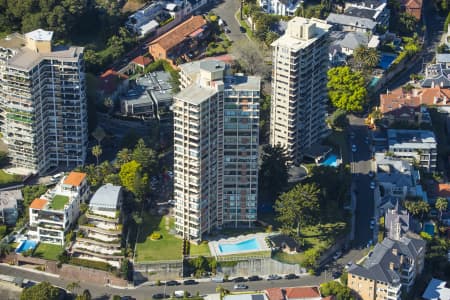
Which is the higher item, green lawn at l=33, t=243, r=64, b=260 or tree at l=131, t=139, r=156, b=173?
tree at l=131, t=139, r=156, b=173

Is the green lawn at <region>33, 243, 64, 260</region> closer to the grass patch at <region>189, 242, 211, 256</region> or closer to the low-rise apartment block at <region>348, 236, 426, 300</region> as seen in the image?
the grass patch at <region>189, 242, 211, 256</region>

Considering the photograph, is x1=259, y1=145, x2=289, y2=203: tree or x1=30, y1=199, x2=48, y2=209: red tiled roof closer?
x1=30, y1=199, x2=48, y2=209: red tiled roof

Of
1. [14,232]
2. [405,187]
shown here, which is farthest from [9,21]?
[405,187]

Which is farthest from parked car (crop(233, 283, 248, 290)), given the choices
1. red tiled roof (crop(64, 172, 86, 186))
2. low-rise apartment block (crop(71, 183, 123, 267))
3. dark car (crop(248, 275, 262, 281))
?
red tiled roof (crop(64, 172, 86, 186))

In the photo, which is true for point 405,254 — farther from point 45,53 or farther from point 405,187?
point 45,53

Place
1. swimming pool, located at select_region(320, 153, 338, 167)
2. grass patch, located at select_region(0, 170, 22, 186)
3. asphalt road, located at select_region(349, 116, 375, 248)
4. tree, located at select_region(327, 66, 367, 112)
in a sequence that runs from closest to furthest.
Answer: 1. asphalt road, located at select_region(349, 116, 375, 248)
2. grass patch, located at select_region(0, 170, 22, 186)
3. swimming pool, located at select_region(320, 153, 338, 167)
4. tree, located at select_region(327, 66, 367, 112)

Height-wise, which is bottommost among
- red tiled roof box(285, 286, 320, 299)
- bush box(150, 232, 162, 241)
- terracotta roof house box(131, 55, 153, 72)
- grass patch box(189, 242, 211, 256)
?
red tiled roof box(285, 286, 320, 299)

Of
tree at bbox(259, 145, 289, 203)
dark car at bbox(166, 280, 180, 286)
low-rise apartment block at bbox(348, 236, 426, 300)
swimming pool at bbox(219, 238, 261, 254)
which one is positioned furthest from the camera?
tree at bbox(259, 145, 289, 203)
